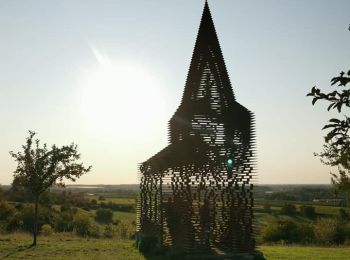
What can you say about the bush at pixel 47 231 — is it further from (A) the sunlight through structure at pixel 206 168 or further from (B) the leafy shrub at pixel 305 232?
(B) the leafy shrub at pixel 305 232

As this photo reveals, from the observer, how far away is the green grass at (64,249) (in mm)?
17252

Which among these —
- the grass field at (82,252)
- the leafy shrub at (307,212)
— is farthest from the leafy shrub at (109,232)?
the leafy shrub at (307,212)

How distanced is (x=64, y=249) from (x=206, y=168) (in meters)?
7.90

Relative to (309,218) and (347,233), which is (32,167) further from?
(309,218)

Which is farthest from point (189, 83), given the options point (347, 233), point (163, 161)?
point (347, 233)

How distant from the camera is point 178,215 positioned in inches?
679

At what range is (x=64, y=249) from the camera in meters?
19.5

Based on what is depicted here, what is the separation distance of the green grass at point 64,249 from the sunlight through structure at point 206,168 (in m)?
2.01

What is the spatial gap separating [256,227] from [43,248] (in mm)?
10033

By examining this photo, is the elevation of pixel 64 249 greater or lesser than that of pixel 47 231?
greater

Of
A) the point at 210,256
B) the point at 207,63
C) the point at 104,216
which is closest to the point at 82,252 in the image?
the point at 210,256

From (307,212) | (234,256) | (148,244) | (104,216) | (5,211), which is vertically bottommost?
(307,212)

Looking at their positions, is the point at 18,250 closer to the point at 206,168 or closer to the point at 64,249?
the point at 64,249

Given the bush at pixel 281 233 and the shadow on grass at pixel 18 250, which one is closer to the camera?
the shadow on grass at pixel 18 250
